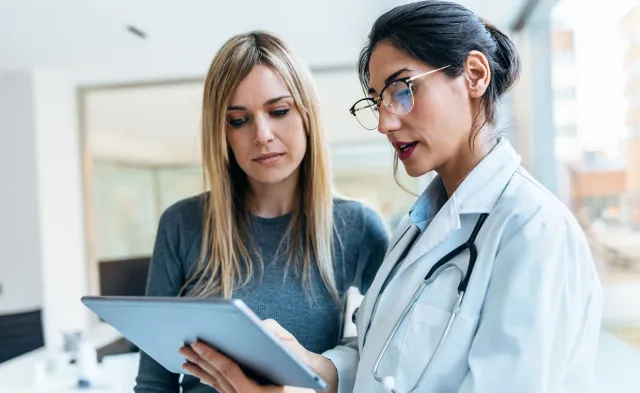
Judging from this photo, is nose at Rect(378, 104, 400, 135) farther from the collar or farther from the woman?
the woman

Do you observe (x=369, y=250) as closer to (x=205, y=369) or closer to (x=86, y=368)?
(x=205, y=369)

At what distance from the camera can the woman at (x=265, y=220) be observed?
1.21 meters

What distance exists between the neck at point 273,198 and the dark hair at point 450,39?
482 millimetres

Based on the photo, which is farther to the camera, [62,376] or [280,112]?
[62,376]

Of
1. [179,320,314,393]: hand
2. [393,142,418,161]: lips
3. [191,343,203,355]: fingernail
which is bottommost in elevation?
[179,320,314,393]: hand

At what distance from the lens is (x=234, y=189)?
4.41 ft

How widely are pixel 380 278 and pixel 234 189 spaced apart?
478 mm

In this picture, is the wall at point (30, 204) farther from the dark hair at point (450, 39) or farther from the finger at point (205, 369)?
the dark hair at point (450, 39)

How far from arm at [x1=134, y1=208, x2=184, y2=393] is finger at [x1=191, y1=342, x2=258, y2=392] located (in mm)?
390

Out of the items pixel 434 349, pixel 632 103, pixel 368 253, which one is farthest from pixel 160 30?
pixel 434 349

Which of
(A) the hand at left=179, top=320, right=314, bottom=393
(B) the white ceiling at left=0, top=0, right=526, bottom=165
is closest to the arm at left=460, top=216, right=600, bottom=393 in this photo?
(A) the hand at left=179, top=320, right=314, bottom=393

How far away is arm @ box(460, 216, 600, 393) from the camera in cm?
73

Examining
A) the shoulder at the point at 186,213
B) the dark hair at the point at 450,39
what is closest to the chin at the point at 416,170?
the dark hair at the point at 450,39

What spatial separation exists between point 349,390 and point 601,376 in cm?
105
